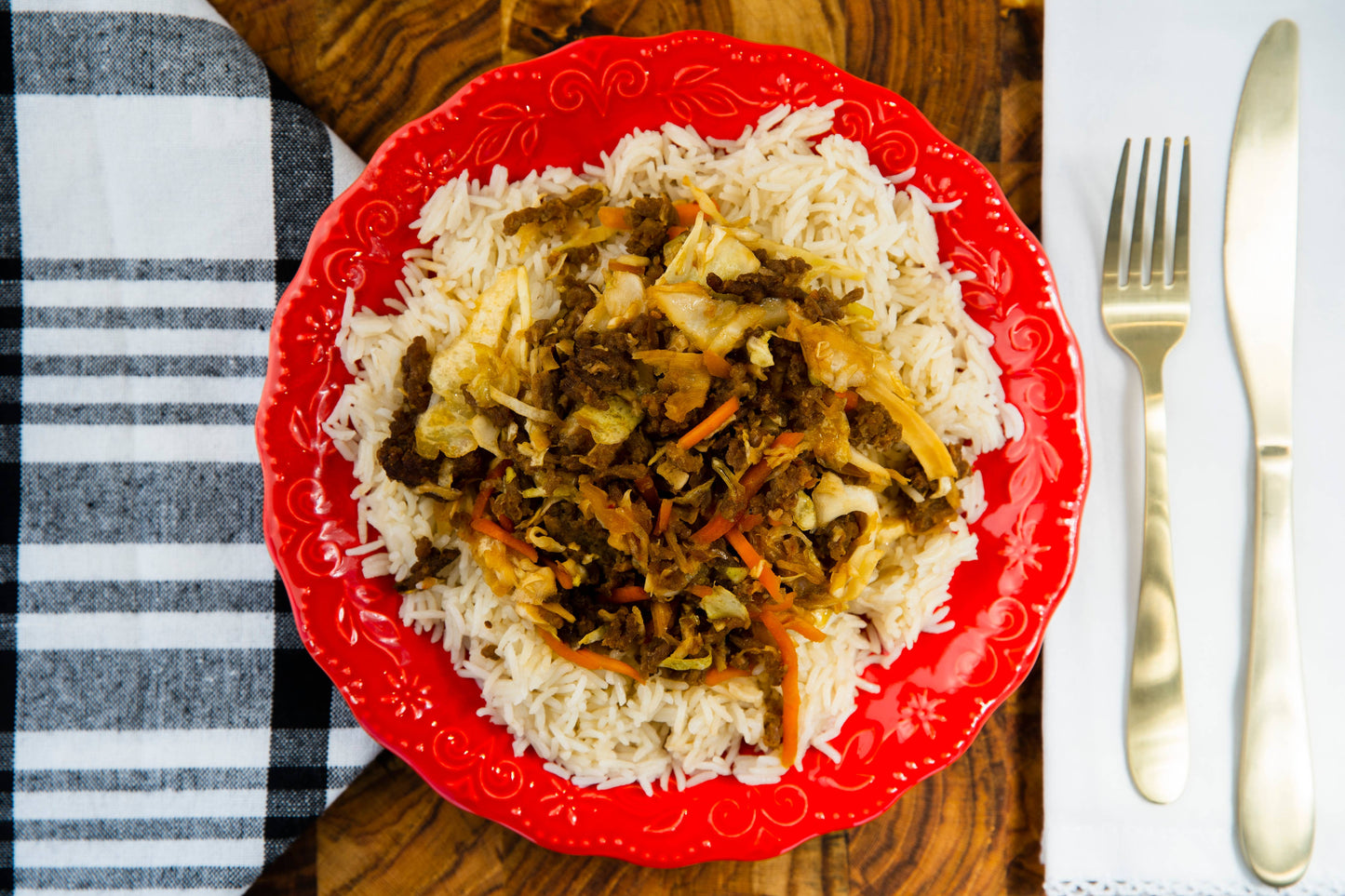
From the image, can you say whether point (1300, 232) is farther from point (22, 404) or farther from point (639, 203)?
point (22, 404)

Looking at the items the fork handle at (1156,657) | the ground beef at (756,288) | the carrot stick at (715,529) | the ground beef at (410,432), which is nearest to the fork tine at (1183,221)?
the fork handle at (1156,657)

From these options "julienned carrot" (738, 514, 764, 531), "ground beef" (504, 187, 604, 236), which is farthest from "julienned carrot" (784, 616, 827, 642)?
"ground beef" (504, 187, 604, 236)

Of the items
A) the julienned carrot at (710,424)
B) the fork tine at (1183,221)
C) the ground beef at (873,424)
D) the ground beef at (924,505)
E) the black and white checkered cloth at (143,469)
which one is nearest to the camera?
the julienned carrot at (710,424)

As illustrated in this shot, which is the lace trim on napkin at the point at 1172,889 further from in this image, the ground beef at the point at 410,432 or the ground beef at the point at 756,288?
the ground beef at the point at 410,432

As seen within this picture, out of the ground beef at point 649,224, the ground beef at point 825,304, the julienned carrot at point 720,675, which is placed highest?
the ground beef at point 649,224

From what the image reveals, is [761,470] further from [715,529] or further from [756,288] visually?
[756,288]

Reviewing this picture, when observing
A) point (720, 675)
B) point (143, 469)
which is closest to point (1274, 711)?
point (720, 675)

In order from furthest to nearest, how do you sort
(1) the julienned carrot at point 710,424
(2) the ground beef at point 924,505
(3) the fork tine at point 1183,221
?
(3) the fork tine at point 1183,221 < (2) the ground beef at point 924,505 < (1) the julienned carrot at point 710,424
